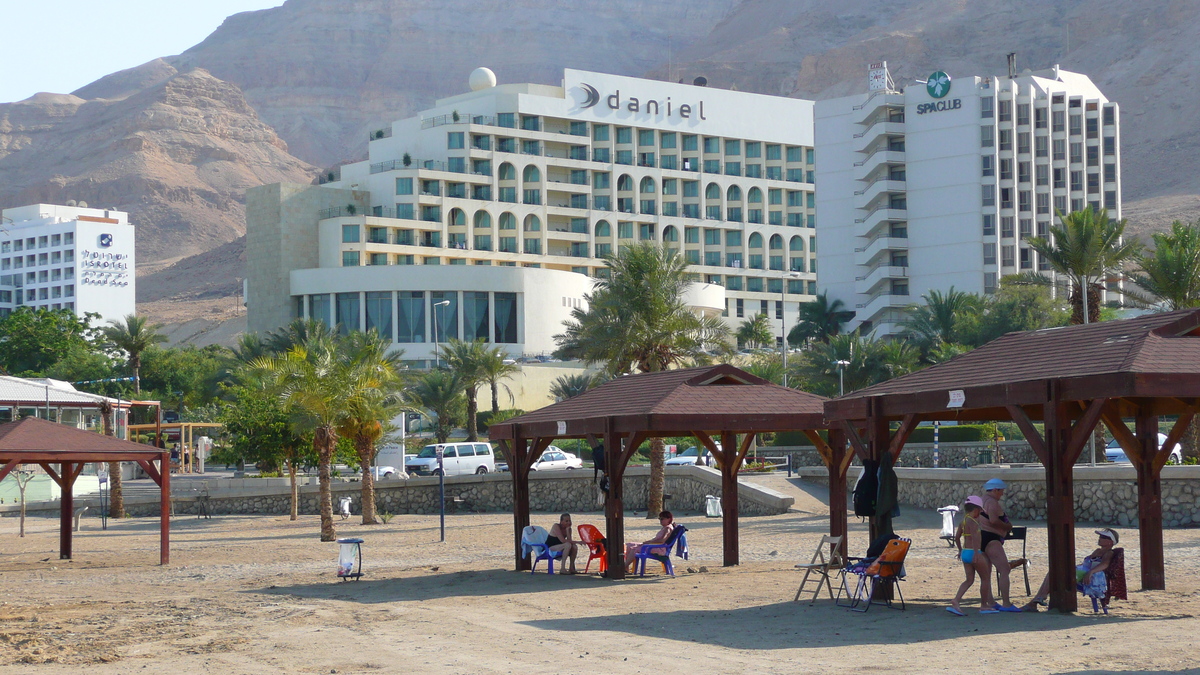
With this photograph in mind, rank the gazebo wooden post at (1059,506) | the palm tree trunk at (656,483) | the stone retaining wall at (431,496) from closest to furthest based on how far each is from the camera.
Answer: the gazebo wooden post at (1059,506) < the palm tree trunk at (656,483) < the stone retaining wall at (431,496)

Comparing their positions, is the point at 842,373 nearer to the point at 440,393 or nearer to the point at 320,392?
the point at 440,393

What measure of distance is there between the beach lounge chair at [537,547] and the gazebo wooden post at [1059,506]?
848 cm

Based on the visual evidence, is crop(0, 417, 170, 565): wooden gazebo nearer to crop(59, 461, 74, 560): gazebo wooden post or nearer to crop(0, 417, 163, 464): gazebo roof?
crop(0, 417, 163, 464): gazebo roof

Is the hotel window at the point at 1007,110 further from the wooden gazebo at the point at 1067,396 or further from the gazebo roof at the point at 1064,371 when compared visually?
the gazebo roof at the point at 1064,371

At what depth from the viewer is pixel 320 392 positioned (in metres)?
29.7

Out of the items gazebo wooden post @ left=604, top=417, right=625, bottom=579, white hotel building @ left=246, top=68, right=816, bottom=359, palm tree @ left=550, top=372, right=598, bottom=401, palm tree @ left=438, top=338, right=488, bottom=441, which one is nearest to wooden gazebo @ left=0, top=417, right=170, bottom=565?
gazebo wooden post @ left=604, top=417, right=625, bottom=579

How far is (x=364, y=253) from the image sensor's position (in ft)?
346

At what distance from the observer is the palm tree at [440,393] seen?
211 ft

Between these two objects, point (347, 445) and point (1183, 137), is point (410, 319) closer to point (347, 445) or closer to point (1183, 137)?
point (347, 445)

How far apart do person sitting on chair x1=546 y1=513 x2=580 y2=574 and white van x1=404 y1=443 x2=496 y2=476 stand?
2905cm

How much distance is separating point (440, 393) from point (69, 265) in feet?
420

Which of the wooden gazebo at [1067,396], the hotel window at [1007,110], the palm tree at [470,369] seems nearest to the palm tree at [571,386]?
the palm tree at [470,369]

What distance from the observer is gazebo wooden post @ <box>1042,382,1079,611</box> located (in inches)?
516

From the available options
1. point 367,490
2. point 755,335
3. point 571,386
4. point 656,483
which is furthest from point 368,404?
point 755,335
